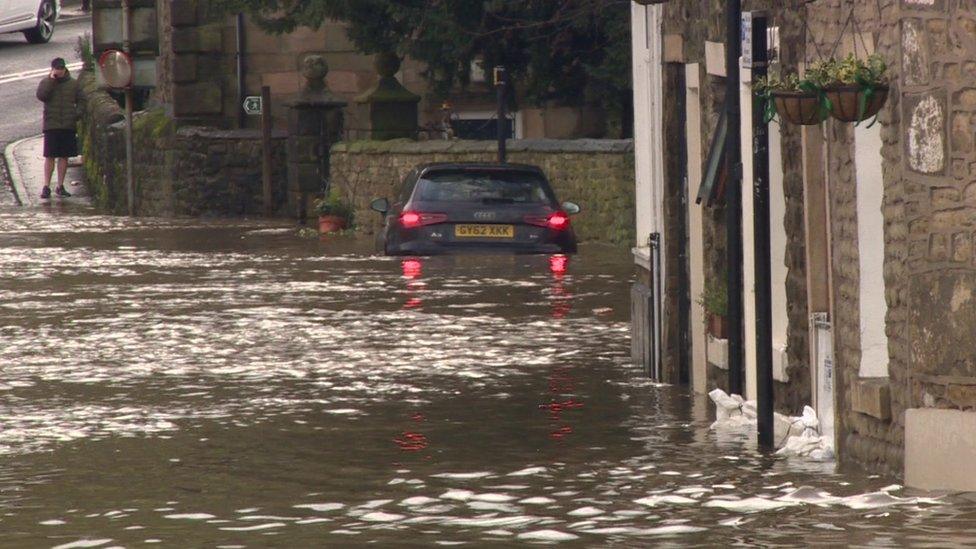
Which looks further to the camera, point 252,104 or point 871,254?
point 252,104

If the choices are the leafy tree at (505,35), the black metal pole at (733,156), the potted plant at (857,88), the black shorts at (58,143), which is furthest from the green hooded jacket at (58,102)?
the potted plant at (857,88)

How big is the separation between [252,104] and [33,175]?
252 inches

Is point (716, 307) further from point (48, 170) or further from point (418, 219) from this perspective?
point (48, 170)

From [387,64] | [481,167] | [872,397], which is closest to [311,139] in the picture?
[387,64]

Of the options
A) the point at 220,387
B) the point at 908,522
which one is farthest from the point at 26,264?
the point at 908,522

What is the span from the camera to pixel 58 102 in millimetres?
40844

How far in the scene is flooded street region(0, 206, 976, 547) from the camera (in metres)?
10.3

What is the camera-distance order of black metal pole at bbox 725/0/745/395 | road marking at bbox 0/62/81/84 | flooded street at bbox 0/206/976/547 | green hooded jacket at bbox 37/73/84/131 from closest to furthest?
flooded street at bbox 0/206/976/547 < black metal pole at bbox 725/0/745/395 < green hooded jacket at bbox 37/73/84/131 < road marking at bbox 0/62/81/84

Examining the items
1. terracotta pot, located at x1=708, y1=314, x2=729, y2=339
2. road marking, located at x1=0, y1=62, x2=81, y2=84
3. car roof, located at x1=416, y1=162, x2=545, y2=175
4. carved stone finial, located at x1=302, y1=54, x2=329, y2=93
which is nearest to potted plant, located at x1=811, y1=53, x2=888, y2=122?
terracotta pot, located at x1=708, y1=314, x2=729, y2=339

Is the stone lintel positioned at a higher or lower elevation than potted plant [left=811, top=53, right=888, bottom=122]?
lower

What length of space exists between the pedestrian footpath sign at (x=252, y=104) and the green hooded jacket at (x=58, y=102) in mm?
3867

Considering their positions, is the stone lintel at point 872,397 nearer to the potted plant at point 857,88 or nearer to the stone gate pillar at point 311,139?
the potted plant at point 857,88

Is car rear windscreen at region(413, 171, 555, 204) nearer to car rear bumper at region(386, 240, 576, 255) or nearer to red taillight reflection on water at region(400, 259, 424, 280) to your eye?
car rear bumper at region(386, 240, 576, 255)

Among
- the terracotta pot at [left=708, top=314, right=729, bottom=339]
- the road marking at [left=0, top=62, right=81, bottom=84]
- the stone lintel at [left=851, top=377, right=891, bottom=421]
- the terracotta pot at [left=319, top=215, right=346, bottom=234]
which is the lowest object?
the stone lintel at [left=851, top=377, right=891, bottom=421]
